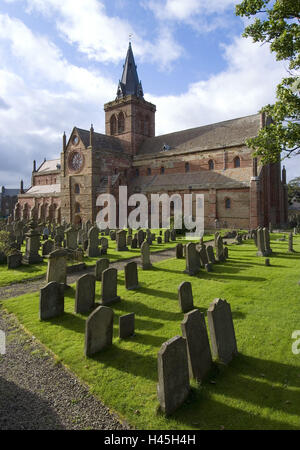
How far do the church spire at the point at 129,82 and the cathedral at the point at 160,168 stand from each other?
144mm

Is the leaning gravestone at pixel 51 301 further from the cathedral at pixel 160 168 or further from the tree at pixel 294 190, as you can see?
the tree at pixel 294 190

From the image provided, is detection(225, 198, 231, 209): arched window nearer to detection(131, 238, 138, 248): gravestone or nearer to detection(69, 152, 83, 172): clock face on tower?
detection(131, 238, 138, 248): gravestone

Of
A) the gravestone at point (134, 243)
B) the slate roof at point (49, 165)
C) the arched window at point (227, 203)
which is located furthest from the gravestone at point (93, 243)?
the slate roof at point (49, 165)

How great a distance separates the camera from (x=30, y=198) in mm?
45594

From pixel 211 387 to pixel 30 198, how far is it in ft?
155

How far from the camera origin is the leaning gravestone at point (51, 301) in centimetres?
670

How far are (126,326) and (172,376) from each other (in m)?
2.22

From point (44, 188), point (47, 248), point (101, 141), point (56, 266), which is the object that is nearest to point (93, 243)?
point (47, 248)

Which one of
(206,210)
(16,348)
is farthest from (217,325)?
(206,210)

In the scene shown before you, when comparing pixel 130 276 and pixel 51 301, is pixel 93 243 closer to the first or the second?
pixel 130 276

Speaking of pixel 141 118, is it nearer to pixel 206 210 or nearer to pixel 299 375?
pixel 206 210

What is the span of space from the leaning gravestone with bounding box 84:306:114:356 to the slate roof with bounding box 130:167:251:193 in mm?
23875

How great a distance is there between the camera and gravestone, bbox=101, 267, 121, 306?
24.4 feet
